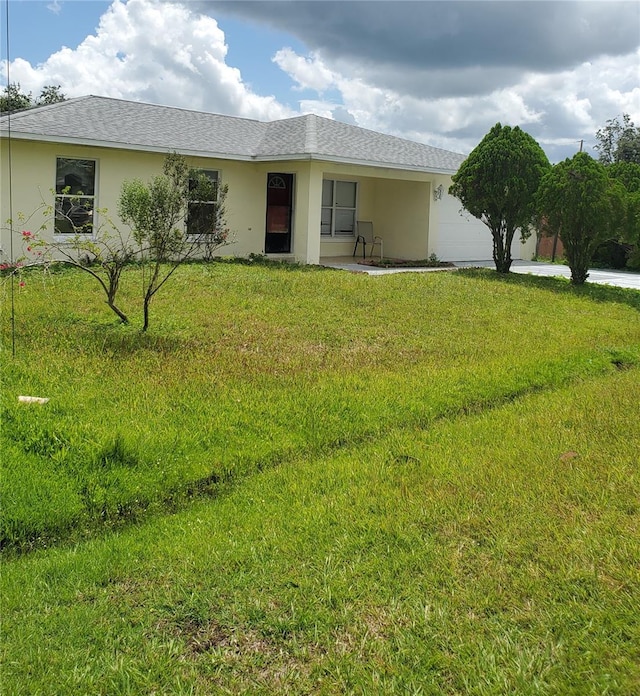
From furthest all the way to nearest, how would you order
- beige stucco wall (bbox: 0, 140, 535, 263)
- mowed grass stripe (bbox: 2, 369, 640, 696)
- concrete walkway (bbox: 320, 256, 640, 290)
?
concrete walkway (bbox: 320, 256, 640, 290), beige stucco wall (bbox: 0, 140, 535, 263), mowed grass stripe (bbox: 2, 369, 640, 696)

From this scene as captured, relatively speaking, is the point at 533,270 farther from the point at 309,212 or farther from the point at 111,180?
the point at 111,180

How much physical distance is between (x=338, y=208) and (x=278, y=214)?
2470 mm

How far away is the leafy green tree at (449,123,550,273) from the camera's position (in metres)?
16.2

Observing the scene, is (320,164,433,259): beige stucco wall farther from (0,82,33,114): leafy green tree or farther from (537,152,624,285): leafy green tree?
(0,82,33,114): leafy green tree

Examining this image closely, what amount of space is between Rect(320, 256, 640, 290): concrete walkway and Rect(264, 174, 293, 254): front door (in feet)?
4.20

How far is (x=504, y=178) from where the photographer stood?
16.2 meters

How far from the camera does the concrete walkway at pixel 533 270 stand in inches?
686

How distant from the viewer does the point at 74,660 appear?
113 inches

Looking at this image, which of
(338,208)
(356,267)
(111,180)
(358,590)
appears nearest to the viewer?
(358,590)

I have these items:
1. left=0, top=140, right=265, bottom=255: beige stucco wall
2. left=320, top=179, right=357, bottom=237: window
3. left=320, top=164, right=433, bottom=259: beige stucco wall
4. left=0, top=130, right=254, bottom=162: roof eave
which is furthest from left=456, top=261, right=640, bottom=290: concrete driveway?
left=0, top=130, right=254, bottom=162: roof eave

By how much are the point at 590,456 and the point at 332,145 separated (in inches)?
566

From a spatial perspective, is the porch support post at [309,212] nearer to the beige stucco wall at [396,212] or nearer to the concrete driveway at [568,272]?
the beige stucco wall at [396,212]

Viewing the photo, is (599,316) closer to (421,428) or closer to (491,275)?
(491,275)

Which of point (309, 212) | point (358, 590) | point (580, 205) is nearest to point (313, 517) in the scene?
point (358, 590)
